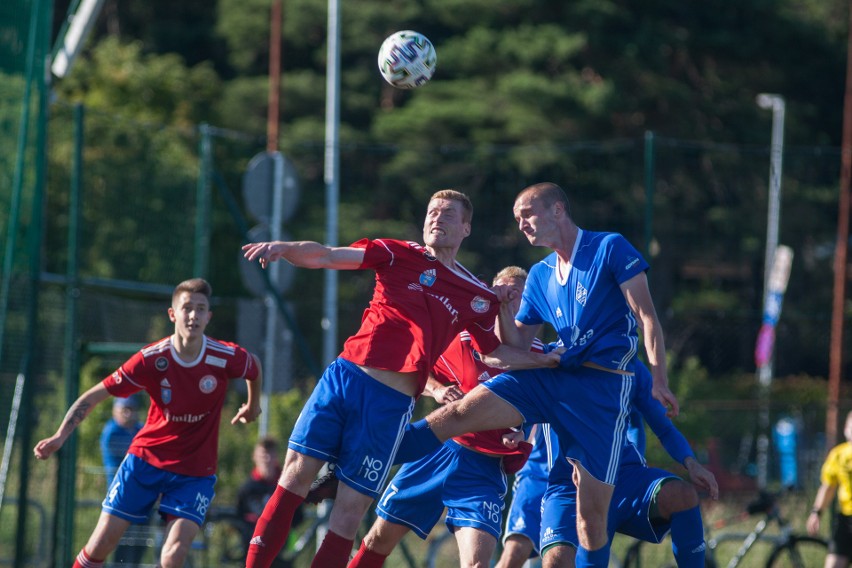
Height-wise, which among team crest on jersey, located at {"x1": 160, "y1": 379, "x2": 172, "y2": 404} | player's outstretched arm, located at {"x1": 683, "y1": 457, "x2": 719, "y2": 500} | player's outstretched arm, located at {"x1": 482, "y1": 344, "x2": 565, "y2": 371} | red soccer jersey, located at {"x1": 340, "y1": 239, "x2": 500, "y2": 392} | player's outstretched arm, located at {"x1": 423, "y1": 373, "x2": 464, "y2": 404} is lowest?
player's outstretched arm, located at {"x1": 683, "y1": 457, "x2": 719, "y2": 500}

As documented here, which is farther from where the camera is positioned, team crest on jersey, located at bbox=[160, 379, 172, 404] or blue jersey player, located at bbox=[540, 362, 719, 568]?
team crest on jersey, located at bbox=[160, 379, 172, 404]

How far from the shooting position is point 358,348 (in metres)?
6.87

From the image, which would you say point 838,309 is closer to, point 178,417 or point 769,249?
point 769,249

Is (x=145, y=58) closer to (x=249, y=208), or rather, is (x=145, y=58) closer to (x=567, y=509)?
(x=249, y=208)

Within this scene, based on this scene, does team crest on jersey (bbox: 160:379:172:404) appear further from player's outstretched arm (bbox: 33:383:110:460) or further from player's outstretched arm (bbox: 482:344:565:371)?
player's outstretched arm (bbox: 482:344:565:371)

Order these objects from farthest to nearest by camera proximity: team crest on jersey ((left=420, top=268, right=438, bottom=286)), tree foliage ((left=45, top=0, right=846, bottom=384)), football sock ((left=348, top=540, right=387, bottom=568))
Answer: tree foliage ((left=45, top=0, right=846, bottom=384))
football sock ((left=348, top=540, right=387, bottom=568))
team crest on jersey ((left=420, top=268, right=438, bottom=286))

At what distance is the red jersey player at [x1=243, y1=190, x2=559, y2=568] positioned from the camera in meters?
6.76

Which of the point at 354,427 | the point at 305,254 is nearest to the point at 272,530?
the point at 354,427

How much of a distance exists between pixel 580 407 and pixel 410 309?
1045 millimetres

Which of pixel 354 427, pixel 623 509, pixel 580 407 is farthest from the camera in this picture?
pixel 623 509

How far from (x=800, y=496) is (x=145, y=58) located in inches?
1008

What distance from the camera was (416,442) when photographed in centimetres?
699

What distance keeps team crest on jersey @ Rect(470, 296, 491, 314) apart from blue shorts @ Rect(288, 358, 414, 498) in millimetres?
659

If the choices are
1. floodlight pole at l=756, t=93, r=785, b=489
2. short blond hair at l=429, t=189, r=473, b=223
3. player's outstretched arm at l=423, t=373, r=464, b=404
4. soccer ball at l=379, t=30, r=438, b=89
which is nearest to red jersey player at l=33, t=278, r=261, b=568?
player's outstretched arm at l=423, t=373, r=464, b=404
